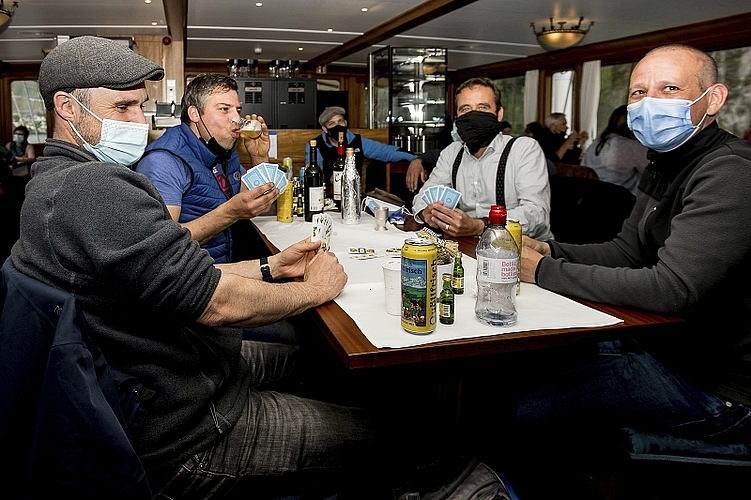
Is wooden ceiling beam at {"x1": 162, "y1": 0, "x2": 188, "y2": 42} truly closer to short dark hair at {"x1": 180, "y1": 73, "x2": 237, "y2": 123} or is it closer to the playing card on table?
short dark hair at {"x1": 180, "y1": 73, "x2": 237, "y2": 123}

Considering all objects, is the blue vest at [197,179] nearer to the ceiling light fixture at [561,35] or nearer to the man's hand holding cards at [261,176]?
the man's hand holding cards at [261,176]

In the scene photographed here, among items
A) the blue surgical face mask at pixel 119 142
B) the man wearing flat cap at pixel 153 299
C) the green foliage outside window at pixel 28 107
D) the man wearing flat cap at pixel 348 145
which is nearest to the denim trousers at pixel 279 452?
the man wearing flat cap at pixel 153 299

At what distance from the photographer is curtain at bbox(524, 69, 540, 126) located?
35.1ft

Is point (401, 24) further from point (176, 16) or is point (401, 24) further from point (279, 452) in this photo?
point (279, 452)

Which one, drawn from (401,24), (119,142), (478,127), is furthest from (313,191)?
(401,24)

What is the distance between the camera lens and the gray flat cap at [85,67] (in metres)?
1.32

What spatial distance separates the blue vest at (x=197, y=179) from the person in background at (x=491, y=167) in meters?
0.85

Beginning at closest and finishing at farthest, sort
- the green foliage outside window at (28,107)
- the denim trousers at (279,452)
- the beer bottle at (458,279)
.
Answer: the denim trousers at (279,452)
the beer bottle at (458,279)
the green foliage outside window at (28,107)

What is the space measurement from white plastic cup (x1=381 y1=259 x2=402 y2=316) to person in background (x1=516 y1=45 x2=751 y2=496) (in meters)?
0.43

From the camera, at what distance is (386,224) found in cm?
247

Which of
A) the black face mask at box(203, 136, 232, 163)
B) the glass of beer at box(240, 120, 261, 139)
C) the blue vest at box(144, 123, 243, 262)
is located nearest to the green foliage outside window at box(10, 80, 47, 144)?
the glass of beer at box(240, 120, 261, 139)

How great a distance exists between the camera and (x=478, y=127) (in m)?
2.77

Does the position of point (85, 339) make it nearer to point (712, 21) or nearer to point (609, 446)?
point (609, 446)

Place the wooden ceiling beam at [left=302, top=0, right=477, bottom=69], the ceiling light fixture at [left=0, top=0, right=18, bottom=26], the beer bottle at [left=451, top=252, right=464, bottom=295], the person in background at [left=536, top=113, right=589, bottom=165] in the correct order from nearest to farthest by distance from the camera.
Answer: the beer bottle at [left=451, top=252, right=464, bottom=295] < the ceiling light fixture at [left=0, top=0, right=18, bottom=26] < the wooden ceiling beam at [left=302, top=0, right=477, bottom=69] < the person in background at [left=536, top=113, right=589, bottom=165]
